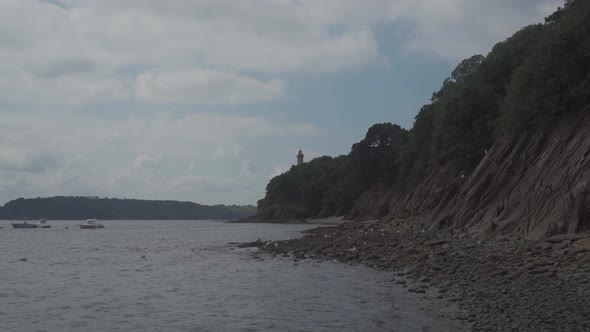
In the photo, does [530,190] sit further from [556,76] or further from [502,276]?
[502,276]

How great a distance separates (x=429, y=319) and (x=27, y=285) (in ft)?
74.5

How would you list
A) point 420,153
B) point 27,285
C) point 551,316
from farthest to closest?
point 420,153 < point 27,285 < point 551,316

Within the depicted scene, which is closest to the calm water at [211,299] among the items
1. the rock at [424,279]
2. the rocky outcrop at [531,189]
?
the rock at [424,279]

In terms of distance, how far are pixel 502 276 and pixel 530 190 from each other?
1201cm

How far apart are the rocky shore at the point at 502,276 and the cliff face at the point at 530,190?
168cm

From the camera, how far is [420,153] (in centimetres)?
7950

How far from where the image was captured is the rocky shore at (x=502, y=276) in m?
15.6

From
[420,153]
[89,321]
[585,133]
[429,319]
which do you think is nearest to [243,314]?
[89,321]

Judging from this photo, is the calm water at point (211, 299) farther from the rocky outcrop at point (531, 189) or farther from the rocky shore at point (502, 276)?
the rocky outcrop at point (531, 189)

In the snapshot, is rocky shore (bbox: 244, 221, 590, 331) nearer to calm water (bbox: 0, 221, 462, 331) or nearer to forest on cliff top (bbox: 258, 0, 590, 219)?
calm water (bbox: 0, 221, 462, 331)

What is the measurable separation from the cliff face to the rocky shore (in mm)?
1676

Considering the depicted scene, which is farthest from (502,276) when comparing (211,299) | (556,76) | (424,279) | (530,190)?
(556,76)

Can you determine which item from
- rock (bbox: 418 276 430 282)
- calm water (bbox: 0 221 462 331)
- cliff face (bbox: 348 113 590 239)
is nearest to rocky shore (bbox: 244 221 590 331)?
rock (bbox: 418 276 430 282)

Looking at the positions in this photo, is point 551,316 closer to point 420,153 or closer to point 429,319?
point 429,319
